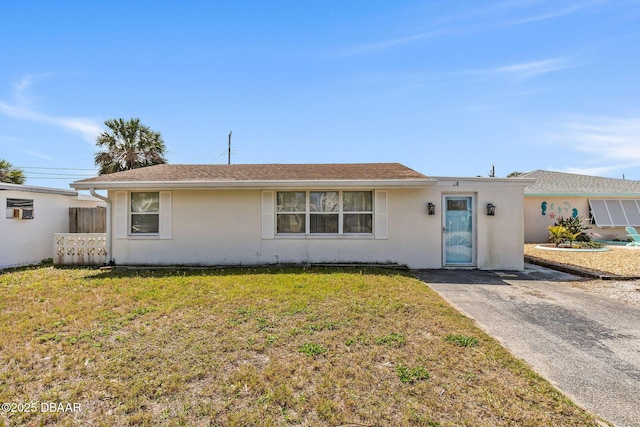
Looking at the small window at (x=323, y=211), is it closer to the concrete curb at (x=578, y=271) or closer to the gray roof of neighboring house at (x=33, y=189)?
the concrete curb at (x=578, y=271)

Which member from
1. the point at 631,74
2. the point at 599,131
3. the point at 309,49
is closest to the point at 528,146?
the point at 599,131

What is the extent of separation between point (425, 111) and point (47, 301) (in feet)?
43.9

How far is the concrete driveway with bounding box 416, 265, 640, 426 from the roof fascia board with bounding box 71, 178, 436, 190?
8.96 feet

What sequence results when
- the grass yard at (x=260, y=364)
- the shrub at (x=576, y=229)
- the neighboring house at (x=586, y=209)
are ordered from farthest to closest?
the neighboring house at (x=586, y=209) < the shrub at (x=576, y=229) < the grass yard at (x=260, y=364)

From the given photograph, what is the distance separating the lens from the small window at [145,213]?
9234mm

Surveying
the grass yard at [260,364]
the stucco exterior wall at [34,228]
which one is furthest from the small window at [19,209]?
the grass yard at [260,364]

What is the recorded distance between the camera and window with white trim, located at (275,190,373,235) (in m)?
9.09

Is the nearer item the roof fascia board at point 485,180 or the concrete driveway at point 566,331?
the concrete driveway at point 566,331

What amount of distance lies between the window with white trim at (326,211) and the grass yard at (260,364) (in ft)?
11.6

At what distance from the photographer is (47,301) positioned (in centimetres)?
554

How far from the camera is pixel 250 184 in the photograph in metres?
8.50

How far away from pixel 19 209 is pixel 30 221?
1.82ft

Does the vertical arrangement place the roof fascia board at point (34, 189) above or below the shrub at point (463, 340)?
above

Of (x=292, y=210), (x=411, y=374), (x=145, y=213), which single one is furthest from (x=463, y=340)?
(x=145, y=213)
